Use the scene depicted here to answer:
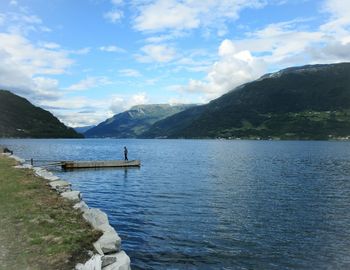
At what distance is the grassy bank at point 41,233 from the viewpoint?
15.0 metres

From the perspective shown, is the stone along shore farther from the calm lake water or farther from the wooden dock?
the wooden dock

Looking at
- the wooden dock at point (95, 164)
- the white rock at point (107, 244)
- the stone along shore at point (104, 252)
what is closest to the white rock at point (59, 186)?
the stone along shore at point (104, 252)

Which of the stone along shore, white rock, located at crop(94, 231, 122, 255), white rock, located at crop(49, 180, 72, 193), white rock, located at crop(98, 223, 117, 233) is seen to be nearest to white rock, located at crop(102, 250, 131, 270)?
the stone along shore

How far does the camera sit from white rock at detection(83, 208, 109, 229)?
2040cm

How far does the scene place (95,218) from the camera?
2142 cm

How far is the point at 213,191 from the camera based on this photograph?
5138 cm

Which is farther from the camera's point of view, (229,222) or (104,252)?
(229,222)

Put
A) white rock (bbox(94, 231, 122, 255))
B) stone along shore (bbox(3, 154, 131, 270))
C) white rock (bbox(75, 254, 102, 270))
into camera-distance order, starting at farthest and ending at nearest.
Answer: white rock (bbox(94, 231, 122, 255)), stone along shore (bbox(3, 154, 131, 270)), white rock (bbox(75, 254, 102, 270))

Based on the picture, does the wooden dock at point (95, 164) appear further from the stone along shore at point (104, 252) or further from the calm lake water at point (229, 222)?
the stone along shore at point (104, 252)

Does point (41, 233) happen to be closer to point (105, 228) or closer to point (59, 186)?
point (105, 228)

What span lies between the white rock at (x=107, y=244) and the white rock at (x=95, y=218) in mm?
2428

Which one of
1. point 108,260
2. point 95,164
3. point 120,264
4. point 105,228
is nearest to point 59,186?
point 105,228

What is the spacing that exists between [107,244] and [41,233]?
12.2 ft

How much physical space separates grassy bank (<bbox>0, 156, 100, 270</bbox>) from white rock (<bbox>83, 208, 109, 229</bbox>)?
14.7 inches
